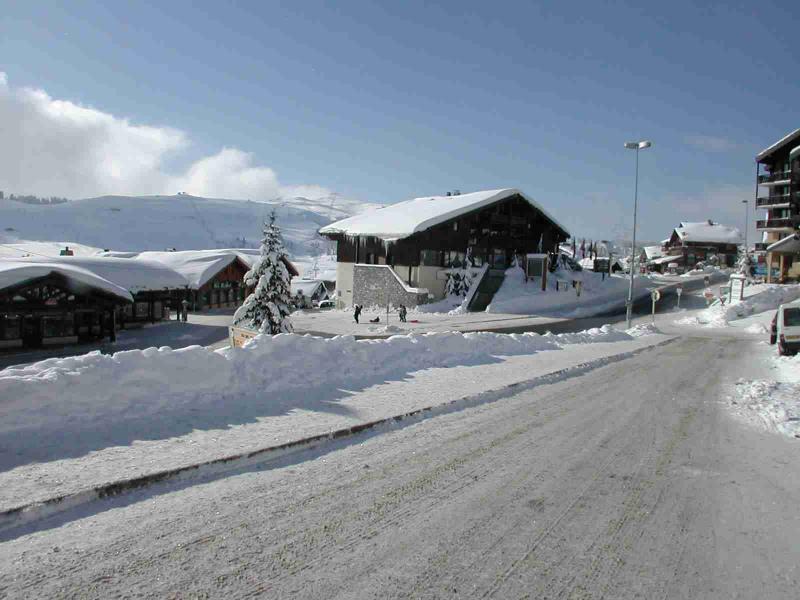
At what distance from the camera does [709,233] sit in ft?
330

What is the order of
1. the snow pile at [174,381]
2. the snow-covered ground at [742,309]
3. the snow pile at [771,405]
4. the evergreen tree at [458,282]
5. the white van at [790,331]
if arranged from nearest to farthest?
the snow pile at [174,381]
the snow pile at [771,405]
the white van at [790,331]
the snow-covered ground at [742,309]
the evergreen tree at [458,282]

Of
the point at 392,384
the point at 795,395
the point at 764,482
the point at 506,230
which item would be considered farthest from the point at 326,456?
the point at 506,230

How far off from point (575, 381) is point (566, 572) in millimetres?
8651

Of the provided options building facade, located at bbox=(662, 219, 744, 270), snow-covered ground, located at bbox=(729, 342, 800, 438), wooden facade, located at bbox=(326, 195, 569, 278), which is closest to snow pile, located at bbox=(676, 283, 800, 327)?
wooden facade, located at bbox=(326, 195, 569, 278)

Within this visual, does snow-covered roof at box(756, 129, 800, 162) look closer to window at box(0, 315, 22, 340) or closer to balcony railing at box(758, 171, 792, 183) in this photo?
balcony railing at box(758, 171, 792, 183)

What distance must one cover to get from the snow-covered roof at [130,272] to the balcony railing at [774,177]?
200 ft

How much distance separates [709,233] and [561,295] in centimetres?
6905

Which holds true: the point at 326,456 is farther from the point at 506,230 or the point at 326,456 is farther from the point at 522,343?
the point at 506,230

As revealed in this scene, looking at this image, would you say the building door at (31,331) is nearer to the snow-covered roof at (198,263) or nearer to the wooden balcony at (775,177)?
the snow-covered roof at (198,263)

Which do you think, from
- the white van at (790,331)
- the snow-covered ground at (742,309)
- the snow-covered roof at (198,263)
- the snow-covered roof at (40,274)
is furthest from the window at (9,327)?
the snow-covered ground at (742,309)

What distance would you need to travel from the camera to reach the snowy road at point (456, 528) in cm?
399

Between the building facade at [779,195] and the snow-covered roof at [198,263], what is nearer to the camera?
the snow-covered roof at [198,263]

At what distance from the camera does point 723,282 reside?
2442 inches

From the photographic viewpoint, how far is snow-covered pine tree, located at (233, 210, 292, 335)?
2695 cm
